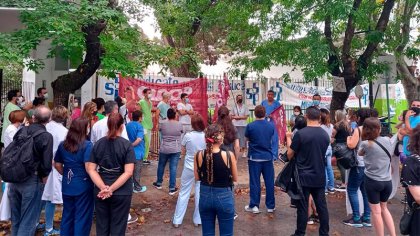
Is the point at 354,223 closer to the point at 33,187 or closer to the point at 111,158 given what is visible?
the point at 111,158

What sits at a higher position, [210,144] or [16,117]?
[16,117]

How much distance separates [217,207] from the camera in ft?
12.9

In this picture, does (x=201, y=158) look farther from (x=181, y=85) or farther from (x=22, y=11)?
(x=181, y=85)

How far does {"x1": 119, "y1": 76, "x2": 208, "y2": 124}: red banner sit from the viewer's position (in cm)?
1096

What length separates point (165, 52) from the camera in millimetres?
8625

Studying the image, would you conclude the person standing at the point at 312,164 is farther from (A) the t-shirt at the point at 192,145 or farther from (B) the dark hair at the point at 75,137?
(B) the dark hair at the point at 75,137

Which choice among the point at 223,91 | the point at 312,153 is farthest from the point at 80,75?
the point at 223,91

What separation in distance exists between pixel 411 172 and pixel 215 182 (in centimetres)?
185

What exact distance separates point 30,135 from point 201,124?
2.34 meters

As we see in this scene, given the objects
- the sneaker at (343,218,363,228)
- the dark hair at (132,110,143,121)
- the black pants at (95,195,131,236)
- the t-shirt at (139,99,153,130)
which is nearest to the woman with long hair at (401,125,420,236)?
the sneaker at (343,218,363,228)

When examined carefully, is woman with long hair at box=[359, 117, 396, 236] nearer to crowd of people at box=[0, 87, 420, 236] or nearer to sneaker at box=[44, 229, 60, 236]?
crowd of people at box=[0, 87, 420, 236]

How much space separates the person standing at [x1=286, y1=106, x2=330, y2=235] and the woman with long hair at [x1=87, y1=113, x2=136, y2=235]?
2.30 meters

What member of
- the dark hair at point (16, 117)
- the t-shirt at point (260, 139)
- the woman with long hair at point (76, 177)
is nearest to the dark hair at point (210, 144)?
the woman with long hair at point (76, 177)

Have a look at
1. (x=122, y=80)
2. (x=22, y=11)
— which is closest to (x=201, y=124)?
(x=22, y=11)
